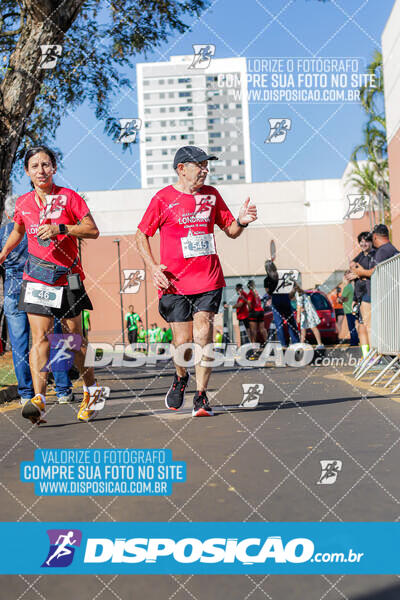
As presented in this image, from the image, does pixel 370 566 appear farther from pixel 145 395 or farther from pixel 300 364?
pixel 300 364

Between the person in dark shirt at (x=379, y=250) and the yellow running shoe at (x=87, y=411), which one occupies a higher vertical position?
the person in dark shirt at (x=379, y=250)

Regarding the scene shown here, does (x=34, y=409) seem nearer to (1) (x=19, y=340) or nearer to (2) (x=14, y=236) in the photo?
(2) (x=14, y=236)

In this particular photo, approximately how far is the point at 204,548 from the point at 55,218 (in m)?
3.47

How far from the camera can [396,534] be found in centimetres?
227

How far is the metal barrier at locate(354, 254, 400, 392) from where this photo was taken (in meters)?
7.17

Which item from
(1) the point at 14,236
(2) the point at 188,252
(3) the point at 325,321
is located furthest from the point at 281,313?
(1) the point at 14,236

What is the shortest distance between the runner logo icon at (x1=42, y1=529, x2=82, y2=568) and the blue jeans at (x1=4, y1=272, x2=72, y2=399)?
450 centimetres

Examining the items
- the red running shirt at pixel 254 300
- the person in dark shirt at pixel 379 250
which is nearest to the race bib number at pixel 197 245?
the person in dark shirt at pixel 379 250

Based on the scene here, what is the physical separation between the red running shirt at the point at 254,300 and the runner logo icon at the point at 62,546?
12876mm

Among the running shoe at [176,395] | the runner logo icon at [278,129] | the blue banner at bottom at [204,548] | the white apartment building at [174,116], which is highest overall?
the white apartment building at [174,116]

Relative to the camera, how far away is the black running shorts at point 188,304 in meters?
5.52

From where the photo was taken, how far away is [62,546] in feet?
7.39

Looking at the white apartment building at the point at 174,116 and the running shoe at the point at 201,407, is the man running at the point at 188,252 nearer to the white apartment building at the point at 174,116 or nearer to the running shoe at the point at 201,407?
the running shoe at the point at 201,407

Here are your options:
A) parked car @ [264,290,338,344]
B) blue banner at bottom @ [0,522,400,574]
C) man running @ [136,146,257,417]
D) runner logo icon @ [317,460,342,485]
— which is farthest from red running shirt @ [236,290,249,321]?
blue banner at bottom @ [0,522,400,574]
